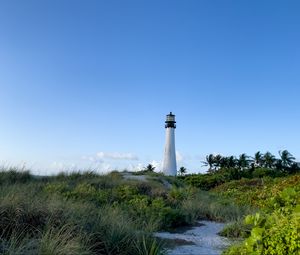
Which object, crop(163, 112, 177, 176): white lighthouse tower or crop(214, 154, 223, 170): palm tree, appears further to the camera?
crop(214, 154, 223, 170): palm tree

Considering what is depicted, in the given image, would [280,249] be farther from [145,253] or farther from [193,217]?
[193,217]

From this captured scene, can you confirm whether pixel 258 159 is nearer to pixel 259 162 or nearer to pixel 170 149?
pixel 259 162

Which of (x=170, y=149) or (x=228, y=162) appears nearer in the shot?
(x=170, y=149)

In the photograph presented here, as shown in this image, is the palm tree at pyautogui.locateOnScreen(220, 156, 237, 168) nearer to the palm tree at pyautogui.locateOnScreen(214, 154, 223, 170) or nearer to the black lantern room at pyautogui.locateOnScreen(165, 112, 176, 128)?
the palm tree at pyautogui.locateOnScreen(214, 154, 223, 170)

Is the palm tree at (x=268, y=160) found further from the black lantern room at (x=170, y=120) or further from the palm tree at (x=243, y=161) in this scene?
the black lantern room at (x=170, y=120)

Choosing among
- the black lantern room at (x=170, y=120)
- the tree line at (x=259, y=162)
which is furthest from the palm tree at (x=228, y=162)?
the black lantern room at (x=170, y=120)

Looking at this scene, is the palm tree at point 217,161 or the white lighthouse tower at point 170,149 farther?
the palm tree at point 217,161

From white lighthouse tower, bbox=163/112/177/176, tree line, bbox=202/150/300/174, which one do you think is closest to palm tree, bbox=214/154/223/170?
tree line, bbox=202/150/300/174

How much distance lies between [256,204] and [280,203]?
6447mm

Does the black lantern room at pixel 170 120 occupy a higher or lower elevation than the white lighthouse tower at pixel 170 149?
higher

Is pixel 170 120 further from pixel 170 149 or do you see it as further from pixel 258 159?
pixel 258 159

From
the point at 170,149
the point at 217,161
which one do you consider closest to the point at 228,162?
the point at 217,161

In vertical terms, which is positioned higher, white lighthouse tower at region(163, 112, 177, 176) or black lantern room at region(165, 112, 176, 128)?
black lantern room at region(165, 112, 176, 128)

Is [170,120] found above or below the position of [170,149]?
above
